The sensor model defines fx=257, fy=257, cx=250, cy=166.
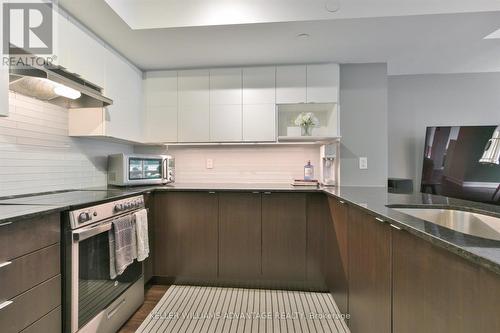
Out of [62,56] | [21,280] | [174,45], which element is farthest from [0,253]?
[174,45]

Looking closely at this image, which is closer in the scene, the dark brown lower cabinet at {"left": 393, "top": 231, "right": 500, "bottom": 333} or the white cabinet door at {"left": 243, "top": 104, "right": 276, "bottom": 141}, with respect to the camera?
the dark brown lower cabinet at {"left": 393, "top": 231, "right": 500, "bottom": 333}

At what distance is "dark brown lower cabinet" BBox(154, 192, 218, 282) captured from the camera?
2412 mm

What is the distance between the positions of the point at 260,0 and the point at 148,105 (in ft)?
5.39

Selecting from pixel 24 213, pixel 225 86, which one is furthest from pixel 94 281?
pixel 225 86

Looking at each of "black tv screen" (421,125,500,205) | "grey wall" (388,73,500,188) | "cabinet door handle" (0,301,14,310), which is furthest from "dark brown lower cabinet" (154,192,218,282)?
"black tv screen" (421,125,500,205)

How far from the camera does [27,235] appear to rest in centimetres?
115

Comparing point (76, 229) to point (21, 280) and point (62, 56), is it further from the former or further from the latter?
point (62, 56)

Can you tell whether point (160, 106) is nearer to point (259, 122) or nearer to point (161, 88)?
point (161, 88)

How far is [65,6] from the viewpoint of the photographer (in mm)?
1804

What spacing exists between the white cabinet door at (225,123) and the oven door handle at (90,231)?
1.44m

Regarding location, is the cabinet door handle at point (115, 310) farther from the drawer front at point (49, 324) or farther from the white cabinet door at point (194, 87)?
the white cabinet door at point (194, 87)

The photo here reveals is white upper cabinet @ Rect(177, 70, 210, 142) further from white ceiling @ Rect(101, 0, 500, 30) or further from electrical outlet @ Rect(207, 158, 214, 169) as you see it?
white ceiling @ Rect(101, 0, 500, 30)

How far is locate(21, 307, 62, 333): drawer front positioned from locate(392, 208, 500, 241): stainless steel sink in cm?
179

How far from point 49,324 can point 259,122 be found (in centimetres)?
223
